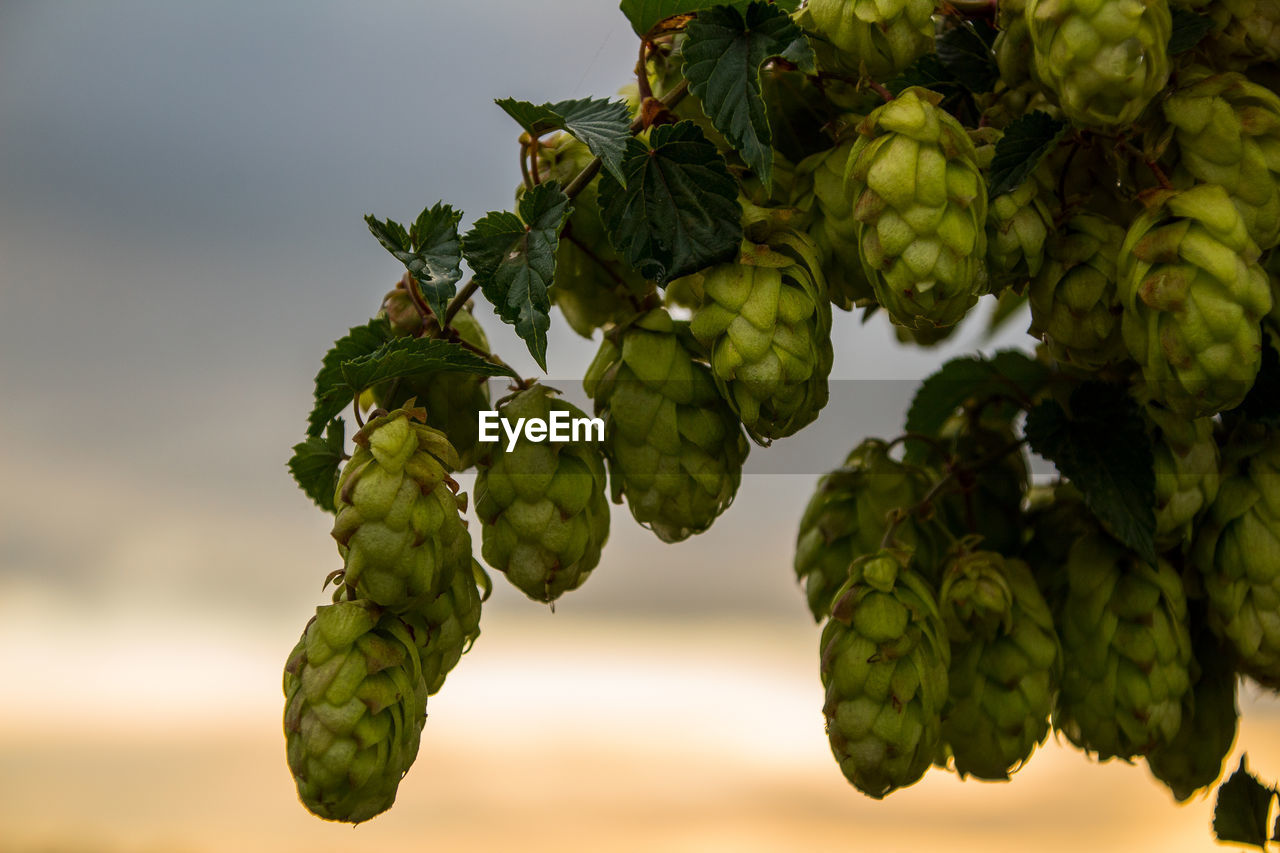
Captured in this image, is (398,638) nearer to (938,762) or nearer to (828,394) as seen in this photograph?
(828,394)

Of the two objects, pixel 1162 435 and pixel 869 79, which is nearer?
pixel 869 79

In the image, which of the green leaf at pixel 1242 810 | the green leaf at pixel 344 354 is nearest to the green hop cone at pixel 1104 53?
the green leaf at pixel 344 354

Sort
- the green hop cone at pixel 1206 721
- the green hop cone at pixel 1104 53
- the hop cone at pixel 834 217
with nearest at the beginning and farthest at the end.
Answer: the green hop cone at pixel 1104 53 < the hop cone at pixel 834 217 < the green hop cone at pixel 1206 721

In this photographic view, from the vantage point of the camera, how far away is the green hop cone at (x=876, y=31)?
0.50 meters

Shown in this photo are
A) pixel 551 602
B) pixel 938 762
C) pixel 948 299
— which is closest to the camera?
pixel 948 299

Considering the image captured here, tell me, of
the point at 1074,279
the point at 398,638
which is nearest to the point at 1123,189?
the point at 1074,279

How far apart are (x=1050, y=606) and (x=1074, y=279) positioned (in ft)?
0.75

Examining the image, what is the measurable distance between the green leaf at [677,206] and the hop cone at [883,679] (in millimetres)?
193

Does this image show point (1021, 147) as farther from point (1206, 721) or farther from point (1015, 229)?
point (1206, 721)

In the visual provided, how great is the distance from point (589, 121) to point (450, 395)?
160 millimetres

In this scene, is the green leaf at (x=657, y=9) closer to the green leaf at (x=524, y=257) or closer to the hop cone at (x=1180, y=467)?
the green leaf at (x=524, y=257)

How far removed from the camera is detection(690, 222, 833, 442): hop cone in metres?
0.52

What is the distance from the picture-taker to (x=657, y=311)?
0.60m

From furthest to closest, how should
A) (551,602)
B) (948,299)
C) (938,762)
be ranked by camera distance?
1. (938,762)
2. (551,602)
3. (948,299)
